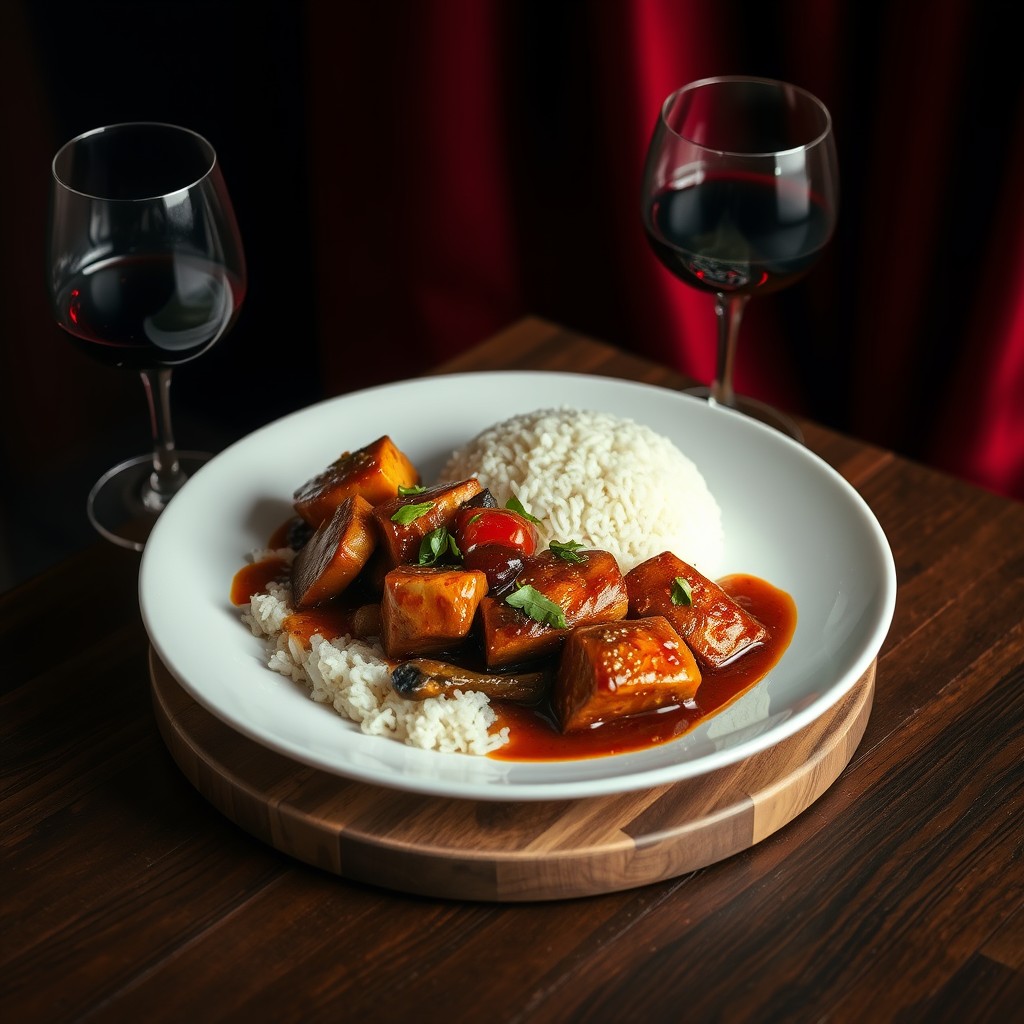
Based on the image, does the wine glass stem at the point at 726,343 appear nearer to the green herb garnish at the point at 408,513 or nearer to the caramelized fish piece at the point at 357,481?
the caramelized fish piece at the point at 357,481

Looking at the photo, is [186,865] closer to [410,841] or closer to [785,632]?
[410,841]

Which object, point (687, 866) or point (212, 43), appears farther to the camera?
point (212, 43)

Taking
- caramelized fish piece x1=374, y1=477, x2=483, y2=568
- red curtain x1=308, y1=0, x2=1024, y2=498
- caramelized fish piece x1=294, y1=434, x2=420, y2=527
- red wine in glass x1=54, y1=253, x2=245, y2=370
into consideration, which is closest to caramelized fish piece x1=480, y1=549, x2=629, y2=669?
caramelized fish piece x1=374, y1=477, x2=483, y2=568

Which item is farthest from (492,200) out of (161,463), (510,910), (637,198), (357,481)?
(510,910)

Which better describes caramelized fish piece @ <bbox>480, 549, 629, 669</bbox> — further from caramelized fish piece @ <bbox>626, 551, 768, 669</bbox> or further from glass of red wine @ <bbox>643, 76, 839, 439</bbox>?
glass of red wine @ <bbox>643, 76, 839, 439</bbox>

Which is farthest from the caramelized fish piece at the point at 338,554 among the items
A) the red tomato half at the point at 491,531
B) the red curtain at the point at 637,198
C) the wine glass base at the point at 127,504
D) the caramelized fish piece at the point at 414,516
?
the red curtain at the point at 637,198

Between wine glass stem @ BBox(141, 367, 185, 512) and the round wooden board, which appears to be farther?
wine glass stem @ BBox(141, 367, 185, 512)

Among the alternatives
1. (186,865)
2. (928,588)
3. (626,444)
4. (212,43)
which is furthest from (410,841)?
(212,43)
